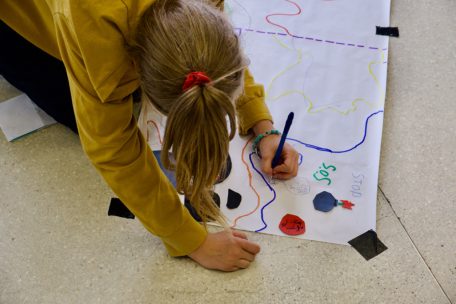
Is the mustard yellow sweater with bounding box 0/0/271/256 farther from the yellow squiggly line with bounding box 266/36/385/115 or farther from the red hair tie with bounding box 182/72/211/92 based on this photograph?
the yellow squiggly line with bounding box 266/36/385/115

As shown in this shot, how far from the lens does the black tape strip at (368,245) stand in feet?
2.23

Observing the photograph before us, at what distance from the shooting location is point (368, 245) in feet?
2.25

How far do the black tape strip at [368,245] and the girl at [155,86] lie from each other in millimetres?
213

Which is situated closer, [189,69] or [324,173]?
[189,69]

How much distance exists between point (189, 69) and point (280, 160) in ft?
1.14

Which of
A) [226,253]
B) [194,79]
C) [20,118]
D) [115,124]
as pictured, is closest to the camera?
[194,79]

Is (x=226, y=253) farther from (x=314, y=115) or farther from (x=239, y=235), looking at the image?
(x=314, y=115)

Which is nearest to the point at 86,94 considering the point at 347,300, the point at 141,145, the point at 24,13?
the point at 141,145

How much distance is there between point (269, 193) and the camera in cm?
73

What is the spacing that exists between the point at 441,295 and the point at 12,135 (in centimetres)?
84

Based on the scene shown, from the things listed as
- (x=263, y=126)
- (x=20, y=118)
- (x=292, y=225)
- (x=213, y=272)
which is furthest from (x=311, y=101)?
(x=20, y=118)

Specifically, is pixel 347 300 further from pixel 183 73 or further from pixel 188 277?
pixel 183 73

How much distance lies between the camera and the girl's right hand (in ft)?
2.19

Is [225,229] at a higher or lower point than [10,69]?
lower
